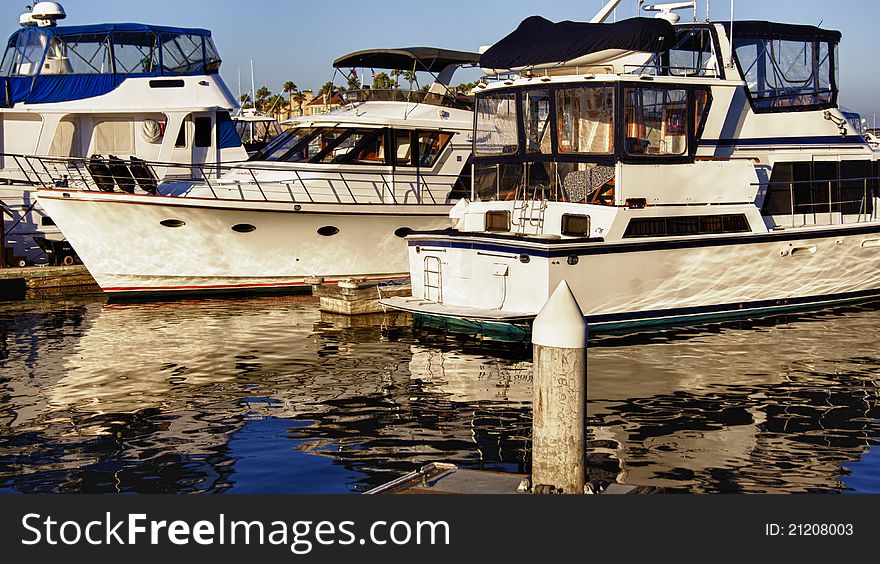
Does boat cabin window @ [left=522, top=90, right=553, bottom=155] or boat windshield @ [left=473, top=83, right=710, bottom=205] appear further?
boat cabin window @ [left=522, top=90, right=553, bottom=155]

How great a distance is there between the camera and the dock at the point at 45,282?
2238 centimetres

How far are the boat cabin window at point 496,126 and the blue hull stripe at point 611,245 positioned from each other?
1889 millimetres

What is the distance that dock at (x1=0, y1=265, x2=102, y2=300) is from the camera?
2238cm

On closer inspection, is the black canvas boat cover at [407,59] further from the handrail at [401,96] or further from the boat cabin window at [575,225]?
the boat cabin window at [575,225]

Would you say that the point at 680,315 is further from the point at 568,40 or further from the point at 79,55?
the point at 79,55

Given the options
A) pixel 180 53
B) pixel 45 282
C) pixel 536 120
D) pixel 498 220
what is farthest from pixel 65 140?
pixel 536 120

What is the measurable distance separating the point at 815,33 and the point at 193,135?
13.2 metres

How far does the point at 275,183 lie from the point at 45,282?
5.07m

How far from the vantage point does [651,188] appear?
16.5 metres

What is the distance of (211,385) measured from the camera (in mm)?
13711

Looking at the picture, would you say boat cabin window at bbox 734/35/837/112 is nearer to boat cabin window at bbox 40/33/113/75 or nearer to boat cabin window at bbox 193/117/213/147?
boat cabin window at bbox 193/117/213/147

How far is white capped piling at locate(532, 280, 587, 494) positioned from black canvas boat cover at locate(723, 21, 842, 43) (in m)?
12.2

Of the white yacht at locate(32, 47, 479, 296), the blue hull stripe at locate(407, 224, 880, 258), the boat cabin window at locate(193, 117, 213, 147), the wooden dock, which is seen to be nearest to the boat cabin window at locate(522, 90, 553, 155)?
the blue hull stripe at locate(407, 224, 880, 258)

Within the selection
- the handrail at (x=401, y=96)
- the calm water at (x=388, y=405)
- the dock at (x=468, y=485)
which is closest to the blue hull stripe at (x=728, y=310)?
the calm water at (x=388, y=405)
